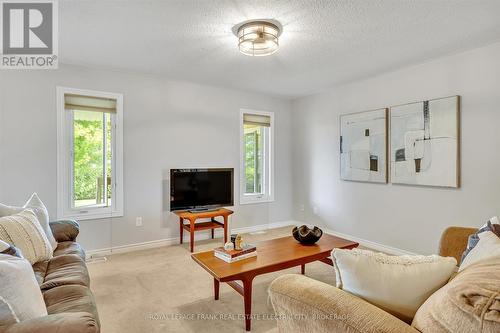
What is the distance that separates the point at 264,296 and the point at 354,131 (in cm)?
274

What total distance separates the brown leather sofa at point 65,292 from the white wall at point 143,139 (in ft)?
3.59

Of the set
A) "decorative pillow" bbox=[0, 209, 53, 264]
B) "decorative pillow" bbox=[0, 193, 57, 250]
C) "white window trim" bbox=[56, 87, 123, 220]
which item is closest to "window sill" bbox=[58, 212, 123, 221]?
"white window trim" bbox=[56, 87, 123, 220]

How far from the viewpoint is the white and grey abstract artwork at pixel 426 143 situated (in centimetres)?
313

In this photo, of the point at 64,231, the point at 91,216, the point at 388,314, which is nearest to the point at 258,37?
the point at 388,314

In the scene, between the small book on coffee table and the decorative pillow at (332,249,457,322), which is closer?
the decorative pillow at (332,249,457,322)

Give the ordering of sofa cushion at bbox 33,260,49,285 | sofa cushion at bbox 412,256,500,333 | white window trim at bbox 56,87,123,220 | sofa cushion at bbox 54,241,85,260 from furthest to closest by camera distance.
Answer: white window trim at bbox 56,87,123,220 → sofa cushion at bbox 54,241,85,260 → sofa cushion at bbox 33,260,49,285 → sofa cushion at bbox 412,256,500,333

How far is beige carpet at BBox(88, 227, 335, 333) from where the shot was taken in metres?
2.13

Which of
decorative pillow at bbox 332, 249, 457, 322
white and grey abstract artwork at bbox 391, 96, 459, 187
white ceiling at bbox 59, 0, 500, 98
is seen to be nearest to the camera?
decorative pillow at bbox 332, 249, 457, 322

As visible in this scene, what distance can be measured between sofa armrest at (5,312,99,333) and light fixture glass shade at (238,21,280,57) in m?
2.30

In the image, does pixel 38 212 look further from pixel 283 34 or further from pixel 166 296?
pixel 283 34

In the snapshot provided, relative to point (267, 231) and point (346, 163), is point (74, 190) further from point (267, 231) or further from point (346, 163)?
point (346, 163)

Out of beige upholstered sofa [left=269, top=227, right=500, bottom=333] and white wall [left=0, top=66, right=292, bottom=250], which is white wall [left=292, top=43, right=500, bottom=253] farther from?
beige upholstered sofa [left=269, top=227, right=500, bottom=333]

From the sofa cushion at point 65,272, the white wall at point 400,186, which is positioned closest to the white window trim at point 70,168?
the sofa cushion at point 65,272

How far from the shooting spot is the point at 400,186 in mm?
3668
